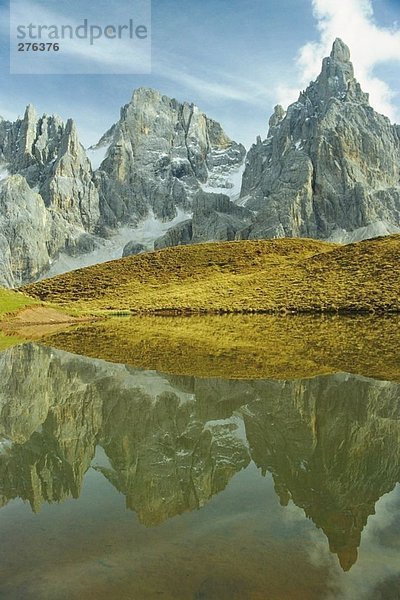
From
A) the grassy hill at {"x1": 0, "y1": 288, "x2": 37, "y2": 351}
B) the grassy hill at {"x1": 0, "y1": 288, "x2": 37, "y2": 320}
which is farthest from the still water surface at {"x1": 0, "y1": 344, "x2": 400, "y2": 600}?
the grassy hill at {"x1": 0, "y1": 288, "x2": 37, "y2": 320}

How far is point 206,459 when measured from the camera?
32.2 ft

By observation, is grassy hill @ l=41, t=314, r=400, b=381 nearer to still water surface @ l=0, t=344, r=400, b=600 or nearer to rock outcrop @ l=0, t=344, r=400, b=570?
rock outcrop @ l=0, t=344, r=400, b=570

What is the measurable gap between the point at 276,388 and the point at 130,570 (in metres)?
10.5

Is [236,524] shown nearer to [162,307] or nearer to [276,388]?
[276,388]

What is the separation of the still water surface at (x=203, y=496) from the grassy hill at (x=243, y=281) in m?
46.1

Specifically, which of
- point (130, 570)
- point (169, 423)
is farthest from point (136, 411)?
point (130, 570)

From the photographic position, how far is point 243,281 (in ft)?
273

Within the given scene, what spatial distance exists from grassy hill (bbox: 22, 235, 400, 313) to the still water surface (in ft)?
151

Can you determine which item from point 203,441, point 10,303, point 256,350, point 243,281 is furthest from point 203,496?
point 243,281

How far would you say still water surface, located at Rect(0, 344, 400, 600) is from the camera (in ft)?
18.7

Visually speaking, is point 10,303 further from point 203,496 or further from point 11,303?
point 203,496

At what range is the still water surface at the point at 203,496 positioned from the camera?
18.7 ft

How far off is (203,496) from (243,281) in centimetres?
7567

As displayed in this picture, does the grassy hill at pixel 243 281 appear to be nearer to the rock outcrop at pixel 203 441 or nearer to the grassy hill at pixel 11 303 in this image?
the grassy hill at pixel 11 303
